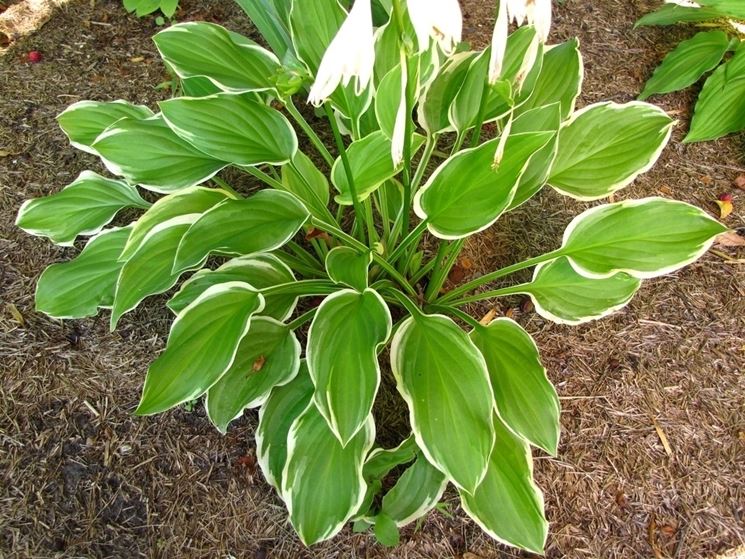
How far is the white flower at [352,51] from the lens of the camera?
2.46ft

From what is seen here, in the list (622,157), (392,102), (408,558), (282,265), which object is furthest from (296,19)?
(408,558)

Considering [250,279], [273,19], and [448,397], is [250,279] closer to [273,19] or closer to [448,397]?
[448,397]

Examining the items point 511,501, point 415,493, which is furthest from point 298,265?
point 511,501

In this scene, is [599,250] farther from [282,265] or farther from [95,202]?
[95,202]

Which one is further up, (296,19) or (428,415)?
(296,19)

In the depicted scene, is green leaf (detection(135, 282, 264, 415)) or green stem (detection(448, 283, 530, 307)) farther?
green stem (detection(448, 283, 530, 307))

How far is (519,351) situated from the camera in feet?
4.45

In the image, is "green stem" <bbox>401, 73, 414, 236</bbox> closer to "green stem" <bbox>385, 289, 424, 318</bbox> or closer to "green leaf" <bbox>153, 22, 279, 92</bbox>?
"green stem" <bbox>385, 289, 424, 318</bbox>

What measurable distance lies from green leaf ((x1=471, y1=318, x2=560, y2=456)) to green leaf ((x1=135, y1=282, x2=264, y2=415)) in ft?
1.75

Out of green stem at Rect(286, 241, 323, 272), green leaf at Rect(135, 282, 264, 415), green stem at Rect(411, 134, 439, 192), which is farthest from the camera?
green stem at Rect(286, 241, 323, 272)

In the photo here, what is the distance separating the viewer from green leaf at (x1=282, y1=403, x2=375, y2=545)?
4.13ft

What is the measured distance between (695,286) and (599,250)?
58cm

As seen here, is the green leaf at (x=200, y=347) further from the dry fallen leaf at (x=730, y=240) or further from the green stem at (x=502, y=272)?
the dry fallen leaf at (x=730, y=240)

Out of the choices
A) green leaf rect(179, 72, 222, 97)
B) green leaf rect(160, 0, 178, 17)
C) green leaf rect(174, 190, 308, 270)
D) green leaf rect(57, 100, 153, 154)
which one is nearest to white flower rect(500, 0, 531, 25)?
green leaf rect(174, 190, 308, 270)
